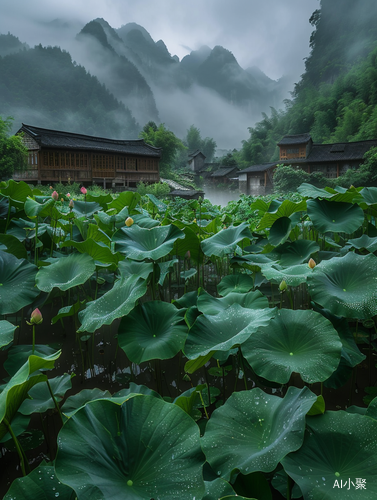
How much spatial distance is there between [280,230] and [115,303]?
101 centimetres

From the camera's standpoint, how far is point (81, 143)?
15.2 meters

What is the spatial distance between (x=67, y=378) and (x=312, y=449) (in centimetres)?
66

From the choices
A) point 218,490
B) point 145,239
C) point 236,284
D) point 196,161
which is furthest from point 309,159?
point 218,490

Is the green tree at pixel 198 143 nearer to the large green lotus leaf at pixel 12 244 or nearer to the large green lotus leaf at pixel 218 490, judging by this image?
the large green lotus leaf at pixel 12 244

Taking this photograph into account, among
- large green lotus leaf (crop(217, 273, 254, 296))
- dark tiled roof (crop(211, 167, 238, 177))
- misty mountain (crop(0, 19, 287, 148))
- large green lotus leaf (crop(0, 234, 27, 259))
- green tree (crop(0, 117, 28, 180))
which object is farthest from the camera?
misty mountain (crop(0, 19, 287, 148))

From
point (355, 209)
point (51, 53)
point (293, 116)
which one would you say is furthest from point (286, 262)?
point (51, 53)

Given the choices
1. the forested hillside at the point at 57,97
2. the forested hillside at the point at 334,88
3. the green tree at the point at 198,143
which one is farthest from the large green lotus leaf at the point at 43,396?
the green tree at the point at 198,143

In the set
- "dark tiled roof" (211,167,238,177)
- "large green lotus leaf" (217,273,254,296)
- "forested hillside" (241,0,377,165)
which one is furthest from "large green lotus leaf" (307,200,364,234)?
"dark tiled roof" (211,167,238,177)

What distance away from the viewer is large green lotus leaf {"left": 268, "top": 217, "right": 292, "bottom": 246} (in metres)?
1.62

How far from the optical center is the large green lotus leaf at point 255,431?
519 mm

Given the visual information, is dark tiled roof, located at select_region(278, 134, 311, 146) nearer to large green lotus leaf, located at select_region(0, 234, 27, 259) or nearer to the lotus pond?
the lotus pond

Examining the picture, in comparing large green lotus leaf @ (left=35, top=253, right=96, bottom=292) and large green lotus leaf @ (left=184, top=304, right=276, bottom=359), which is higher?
large green lotus leaf @ (left=35, top=253, right=96, bottom=292)

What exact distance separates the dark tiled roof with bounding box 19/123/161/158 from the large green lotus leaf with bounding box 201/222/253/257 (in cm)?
1413

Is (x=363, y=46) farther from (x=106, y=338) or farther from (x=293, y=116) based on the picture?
(x=106, y=338)
